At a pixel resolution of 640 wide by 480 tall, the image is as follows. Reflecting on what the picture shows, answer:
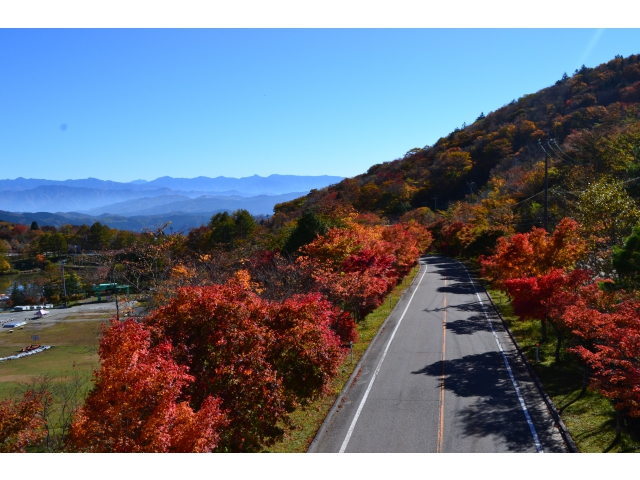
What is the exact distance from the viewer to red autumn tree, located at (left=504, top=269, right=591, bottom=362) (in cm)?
1561

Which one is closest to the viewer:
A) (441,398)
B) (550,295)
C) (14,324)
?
(441,398)

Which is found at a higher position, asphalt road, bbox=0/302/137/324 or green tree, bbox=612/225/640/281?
green tree, bbox=612/225/640/281

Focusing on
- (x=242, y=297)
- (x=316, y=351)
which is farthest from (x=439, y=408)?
(x=242, y=297)

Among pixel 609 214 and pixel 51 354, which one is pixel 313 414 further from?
pixel 51 354

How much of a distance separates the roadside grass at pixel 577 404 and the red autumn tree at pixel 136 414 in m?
9.33

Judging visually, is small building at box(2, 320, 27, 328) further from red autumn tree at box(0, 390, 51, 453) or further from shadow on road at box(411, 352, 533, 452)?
red autumn tree at box(0, 390, 51, 453)

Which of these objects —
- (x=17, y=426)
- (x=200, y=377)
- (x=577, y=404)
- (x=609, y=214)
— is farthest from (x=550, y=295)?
(x=17, y=426)

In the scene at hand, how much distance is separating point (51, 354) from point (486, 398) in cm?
3451

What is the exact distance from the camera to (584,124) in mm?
66625

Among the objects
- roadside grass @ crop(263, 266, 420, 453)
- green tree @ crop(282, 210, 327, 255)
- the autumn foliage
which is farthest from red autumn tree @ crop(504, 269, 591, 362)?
green tree @ crop(282, 210, 327, 255)

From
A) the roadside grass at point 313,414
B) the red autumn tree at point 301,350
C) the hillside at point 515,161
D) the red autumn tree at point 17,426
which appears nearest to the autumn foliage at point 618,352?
the red autumn tree at point 301,350

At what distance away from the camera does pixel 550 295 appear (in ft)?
57.0

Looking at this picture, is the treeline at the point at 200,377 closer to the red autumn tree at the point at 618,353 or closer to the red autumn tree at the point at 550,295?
the red autumn tree at the point at 618,353

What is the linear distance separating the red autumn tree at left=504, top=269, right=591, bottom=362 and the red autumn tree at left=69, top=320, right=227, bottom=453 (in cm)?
1253
